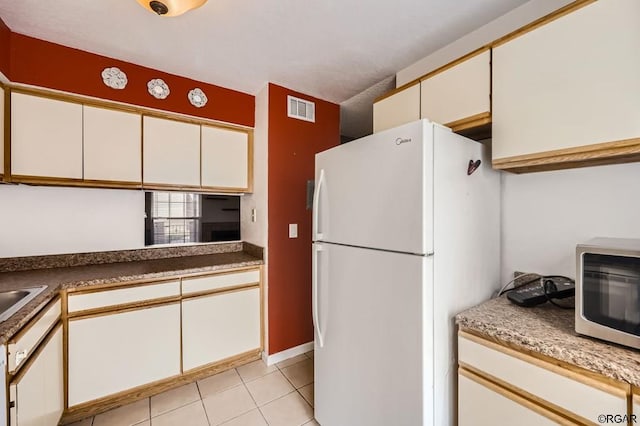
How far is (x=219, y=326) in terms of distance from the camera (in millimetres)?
2271

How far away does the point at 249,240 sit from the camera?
2.77 meters

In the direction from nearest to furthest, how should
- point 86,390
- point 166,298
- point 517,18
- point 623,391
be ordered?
point 623,391
point 517,18
point 86,390
point 166,298

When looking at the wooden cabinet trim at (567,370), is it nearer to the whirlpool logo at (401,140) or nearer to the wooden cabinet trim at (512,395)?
the wooden cabinet trim at (512,395)

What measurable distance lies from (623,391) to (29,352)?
2.31 meters

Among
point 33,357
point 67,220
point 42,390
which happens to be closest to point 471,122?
point 33,357

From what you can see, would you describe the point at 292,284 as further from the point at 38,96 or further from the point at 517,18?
the point at 517,18

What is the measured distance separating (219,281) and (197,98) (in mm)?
1594

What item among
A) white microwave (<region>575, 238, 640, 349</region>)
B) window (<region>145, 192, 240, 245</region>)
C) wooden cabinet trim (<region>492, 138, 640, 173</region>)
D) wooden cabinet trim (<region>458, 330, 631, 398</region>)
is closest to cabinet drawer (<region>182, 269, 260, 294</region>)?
window (<region>145, 192, 240, 245</region>)

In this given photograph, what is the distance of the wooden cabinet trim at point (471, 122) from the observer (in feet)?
4.63

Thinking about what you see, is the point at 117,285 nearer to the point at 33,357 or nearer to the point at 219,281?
the point at 33,357

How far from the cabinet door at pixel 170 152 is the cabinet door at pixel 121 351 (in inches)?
39.9

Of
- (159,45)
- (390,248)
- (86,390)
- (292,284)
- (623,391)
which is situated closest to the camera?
(623,391)

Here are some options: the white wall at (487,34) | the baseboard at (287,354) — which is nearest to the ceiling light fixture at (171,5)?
the white wall at (487,34)

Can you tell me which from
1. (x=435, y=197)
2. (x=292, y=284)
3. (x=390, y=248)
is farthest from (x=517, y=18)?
(x=292, y=284)
